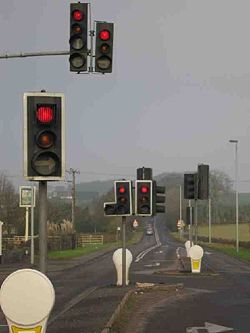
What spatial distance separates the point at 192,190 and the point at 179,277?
363 cm

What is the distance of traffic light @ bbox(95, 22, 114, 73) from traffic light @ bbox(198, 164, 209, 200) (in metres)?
14.3

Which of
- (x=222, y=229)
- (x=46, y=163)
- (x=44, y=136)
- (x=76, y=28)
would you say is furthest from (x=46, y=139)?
(x=222, y=229)

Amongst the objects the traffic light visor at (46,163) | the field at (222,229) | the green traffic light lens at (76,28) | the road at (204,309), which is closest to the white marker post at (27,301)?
the traffic light visor at (46,163)

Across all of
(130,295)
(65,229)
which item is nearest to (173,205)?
(65,229)

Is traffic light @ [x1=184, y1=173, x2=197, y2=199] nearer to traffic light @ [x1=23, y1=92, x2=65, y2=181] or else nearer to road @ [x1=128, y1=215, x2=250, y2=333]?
road @ [x1=128, y1=215, x2=250, y2=333]

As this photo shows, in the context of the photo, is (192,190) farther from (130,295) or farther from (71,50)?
(71,50)

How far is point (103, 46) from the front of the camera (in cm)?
1355

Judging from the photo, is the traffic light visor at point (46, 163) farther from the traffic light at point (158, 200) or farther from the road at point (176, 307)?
the traffic light at point (158, 200)

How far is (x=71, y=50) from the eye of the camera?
13.5 m

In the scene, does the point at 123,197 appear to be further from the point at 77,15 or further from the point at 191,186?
the point at 77,15

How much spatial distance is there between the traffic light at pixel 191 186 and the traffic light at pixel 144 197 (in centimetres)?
754

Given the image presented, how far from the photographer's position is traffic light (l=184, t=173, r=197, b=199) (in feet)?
94.8

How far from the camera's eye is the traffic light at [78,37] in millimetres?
13180

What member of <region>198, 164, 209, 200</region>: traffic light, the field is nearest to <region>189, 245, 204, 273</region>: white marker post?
<region>198, 164, 209, 200</region>: traffic light
